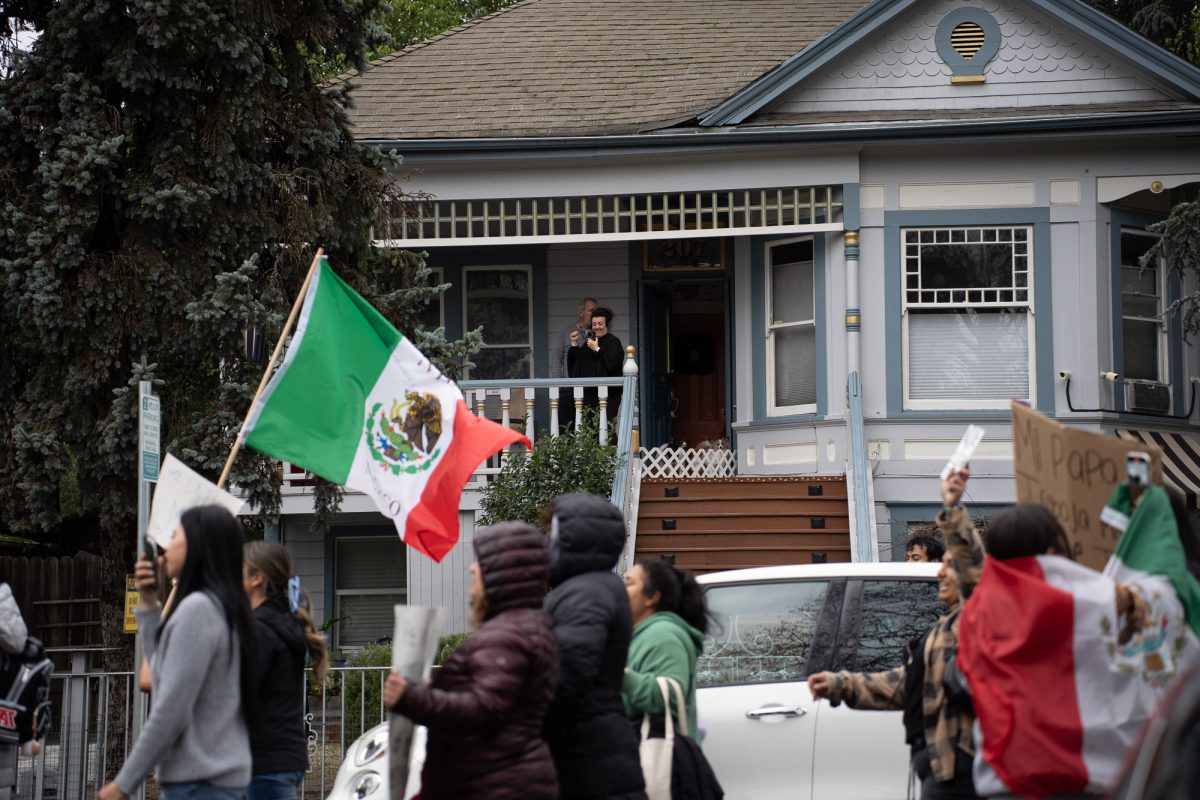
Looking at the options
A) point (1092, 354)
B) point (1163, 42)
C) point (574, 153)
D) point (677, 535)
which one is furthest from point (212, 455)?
point (1163, 42)

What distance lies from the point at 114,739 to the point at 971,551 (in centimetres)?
783

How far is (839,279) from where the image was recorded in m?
16.8

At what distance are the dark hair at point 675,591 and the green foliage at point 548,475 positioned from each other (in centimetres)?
762

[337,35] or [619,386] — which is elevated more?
[337,35]

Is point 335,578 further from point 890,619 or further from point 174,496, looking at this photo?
point 174,496

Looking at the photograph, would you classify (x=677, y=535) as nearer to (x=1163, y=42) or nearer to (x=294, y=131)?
(x=294, y=131)

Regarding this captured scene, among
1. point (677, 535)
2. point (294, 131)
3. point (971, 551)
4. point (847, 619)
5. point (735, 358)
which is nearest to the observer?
point (971, 551)

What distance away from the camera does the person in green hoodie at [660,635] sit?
6.38 metres

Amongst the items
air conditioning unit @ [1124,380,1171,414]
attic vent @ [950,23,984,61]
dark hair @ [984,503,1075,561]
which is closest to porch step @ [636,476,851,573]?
air conditioning unit @ [1124,380,1171,414]

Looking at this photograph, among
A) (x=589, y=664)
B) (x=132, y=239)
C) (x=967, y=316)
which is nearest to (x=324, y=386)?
(x=589, y=664)

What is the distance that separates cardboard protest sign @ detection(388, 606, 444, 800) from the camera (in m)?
4.95

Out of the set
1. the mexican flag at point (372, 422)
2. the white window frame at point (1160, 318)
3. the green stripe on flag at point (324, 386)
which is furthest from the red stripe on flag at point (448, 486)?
the white window frame at point (1160, 318)

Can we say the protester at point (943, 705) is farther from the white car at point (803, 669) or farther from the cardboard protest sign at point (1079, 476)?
the white car at point (803, 669)

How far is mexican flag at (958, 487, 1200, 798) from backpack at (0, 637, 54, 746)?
4.62 meters
